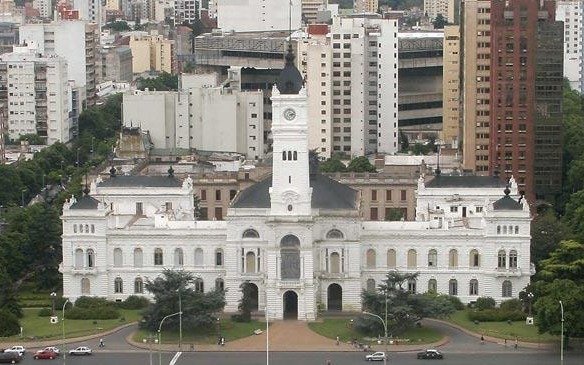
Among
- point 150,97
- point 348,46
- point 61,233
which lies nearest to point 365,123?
point 348,46

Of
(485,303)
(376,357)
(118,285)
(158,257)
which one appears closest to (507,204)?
(485,303)

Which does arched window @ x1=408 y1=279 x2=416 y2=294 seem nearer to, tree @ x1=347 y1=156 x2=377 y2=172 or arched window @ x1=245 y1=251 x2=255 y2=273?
arched window @ x1=245 y1=251 x2=255 y2=273

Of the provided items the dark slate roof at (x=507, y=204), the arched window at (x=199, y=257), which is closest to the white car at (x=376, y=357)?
the dark slate roof at (x=507, y=204)

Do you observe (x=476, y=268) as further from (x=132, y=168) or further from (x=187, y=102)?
(x=187, y=102)

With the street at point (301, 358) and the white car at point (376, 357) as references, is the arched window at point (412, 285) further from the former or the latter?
the white car at point (376, 357)

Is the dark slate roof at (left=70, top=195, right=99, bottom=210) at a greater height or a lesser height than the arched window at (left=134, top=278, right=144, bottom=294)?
greater

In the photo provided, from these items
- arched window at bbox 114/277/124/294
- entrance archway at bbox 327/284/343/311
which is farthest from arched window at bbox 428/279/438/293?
arched window at bbox 114/277/124/294
